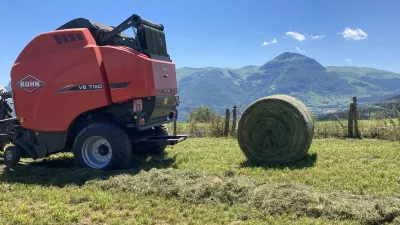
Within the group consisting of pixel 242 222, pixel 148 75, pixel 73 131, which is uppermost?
pixel 148 75

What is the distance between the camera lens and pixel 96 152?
27.2 feet

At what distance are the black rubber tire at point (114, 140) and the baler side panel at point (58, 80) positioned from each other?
17.0 inches

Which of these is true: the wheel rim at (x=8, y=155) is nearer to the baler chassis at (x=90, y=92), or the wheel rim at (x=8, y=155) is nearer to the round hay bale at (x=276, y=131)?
the baler chassis at (x=90, y=92)

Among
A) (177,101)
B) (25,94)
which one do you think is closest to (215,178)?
(177,101)

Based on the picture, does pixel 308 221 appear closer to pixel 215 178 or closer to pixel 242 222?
pixel 242 222

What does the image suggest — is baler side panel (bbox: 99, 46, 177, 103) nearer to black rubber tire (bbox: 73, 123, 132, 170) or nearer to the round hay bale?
black rubber tire (bbox: 73, 123, 132, 170)

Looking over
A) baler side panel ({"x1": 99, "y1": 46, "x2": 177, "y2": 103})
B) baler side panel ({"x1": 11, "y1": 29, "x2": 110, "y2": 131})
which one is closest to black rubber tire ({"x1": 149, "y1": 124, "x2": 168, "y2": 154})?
baler side panel ({"x1": 99, "y1": 46, "x2": 177, "y2": 103})

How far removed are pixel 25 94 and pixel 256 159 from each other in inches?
218

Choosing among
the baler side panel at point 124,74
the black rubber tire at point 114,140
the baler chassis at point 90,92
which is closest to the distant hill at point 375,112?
the baler chassis at point 90,92

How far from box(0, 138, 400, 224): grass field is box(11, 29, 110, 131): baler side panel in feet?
3.93

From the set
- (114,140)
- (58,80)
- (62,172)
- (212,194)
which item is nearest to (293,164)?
(212,194)

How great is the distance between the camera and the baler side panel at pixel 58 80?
7898 millimetres

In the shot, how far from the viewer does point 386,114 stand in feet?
46.0

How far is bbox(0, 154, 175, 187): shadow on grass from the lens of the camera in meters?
7.23
